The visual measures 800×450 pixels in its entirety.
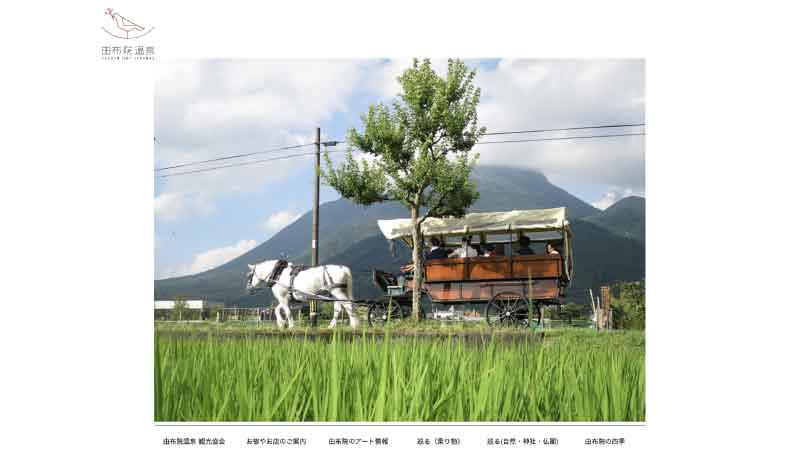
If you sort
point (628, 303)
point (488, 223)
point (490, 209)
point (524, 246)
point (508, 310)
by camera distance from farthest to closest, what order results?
point (490, 209) → point (628, 303) → point (488, 223) → point (524, 246) → point (508, 310)

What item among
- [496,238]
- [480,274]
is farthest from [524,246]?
[480,274]

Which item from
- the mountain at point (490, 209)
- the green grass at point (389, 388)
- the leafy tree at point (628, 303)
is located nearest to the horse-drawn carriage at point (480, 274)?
the leafy tree at point (628, 303)

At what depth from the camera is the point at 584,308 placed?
8.16m

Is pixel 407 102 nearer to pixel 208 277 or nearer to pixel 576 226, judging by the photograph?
pixel 208 277

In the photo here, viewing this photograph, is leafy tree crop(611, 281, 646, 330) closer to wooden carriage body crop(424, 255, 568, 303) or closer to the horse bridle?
wooden carriage body crop(424, 255, 568, 303)

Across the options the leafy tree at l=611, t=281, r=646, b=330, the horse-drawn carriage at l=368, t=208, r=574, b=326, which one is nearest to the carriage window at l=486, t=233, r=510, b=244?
the horse-drawn carriage at l=368, t=208, r=574, b=326

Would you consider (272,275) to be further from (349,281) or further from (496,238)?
(496,238)

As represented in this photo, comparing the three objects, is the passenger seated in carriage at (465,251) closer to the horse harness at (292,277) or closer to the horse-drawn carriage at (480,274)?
→ the horse-drawn carriage at (480,274)

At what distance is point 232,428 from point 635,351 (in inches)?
82.6

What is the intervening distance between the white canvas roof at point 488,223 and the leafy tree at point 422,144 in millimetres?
184

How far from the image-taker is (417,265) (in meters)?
7.16

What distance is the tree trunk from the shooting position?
272 inches

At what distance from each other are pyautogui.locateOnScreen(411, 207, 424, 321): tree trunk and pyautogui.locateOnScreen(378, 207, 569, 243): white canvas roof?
0.39 ft

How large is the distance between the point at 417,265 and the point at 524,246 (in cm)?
148
